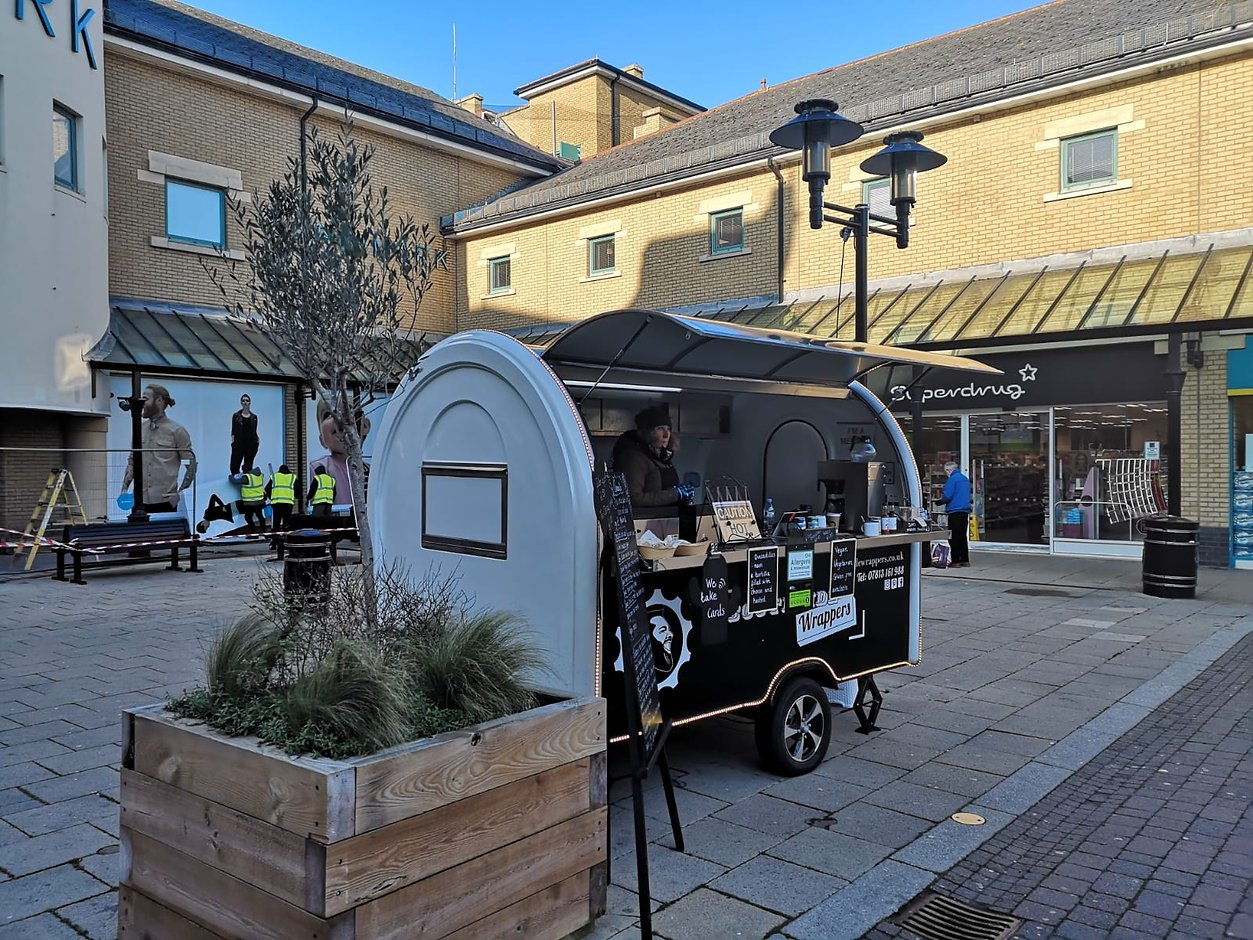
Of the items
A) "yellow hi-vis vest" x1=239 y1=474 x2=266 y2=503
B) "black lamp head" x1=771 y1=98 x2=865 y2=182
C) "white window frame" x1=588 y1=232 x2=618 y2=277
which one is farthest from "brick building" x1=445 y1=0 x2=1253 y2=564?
"yellow hi-vis vest" x1=239 y1=474 x2=266 y2=503

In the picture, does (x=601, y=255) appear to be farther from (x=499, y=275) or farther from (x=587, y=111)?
(x=587, y=111)

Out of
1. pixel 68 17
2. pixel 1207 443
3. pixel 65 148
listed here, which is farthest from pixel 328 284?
pixel 68 17

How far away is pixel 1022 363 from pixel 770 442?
32.2 ft

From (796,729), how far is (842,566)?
97 centimetres

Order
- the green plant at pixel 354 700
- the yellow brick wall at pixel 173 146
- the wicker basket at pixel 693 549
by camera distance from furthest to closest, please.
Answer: the yellow brick wall at pixel 173 146 → the wicker basket at pixel 693 549 → the green plant at pixel 354 700

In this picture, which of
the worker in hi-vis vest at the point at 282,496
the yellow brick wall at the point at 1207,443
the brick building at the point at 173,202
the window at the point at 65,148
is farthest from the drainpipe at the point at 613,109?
the yellow brick wall at the point at 1207,443

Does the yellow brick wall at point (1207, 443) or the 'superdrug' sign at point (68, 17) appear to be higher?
the 'superdrug' sign at point (68, 17)

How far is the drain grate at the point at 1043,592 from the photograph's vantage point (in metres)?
12.1

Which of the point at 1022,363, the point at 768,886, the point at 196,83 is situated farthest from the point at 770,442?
the point at 196,83

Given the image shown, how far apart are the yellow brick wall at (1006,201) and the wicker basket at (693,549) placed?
12.8 meters

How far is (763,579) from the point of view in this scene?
5.00 m

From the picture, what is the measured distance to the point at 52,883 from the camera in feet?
12.8

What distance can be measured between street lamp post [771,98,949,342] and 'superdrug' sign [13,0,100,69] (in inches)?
473

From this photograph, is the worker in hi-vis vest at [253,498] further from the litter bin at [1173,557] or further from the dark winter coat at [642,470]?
the litter bin at [1173,557]
